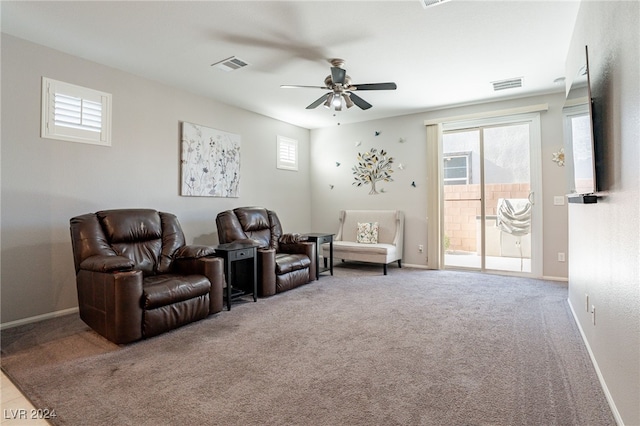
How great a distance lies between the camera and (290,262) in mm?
4484

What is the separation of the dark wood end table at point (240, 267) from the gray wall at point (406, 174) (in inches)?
115

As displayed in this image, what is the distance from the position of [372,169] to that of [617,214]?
15.7 ft

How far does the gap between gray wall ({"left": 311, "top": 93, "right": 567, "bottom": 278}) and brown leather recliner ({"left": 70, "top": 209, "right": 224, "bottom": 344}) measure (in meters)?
3.65

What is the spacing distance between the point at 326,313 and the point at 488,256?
133 inches

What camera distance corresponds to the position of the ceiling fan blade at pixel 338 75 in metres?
3.62

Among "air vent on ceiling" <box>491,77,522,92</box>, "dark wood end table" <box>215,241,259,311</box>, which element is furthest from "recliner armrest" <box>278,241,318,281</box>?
"air vent on ceiling" <box>491,77,522,92</box>

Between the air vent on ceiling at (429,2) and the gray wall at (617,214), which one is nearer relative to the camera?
the gray wall at (617,214)

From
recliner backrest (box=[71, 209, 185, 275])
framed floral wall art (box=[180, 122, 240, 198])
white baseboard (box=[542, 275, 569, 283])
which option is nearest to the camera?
recliner backrest (box=[71, 209, 185, 275])

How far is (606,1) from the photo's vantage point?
1.94 metres

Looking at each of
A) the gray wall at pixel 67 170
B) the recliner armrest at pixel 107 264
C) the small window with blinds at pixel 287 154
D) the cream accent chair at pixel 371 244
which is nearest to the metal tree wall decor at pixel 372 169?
the cream accent chair at pixel 371 244

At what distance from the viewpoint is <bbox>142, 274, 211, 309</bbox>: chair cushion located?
2.81 meters

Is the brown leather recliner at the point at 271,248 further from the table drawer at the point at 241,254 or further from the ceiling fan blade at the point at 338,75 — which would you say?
the ceiling fan blade at the point at 338,75

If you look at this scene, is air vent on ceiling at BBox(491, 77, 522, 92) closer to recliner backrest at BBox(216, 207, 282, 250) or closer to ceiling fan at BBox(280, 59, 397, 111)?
ceiling fan at BBox(280, 59, 397, 111)

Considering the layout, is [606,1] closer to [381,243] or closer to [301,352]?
[301,352]
